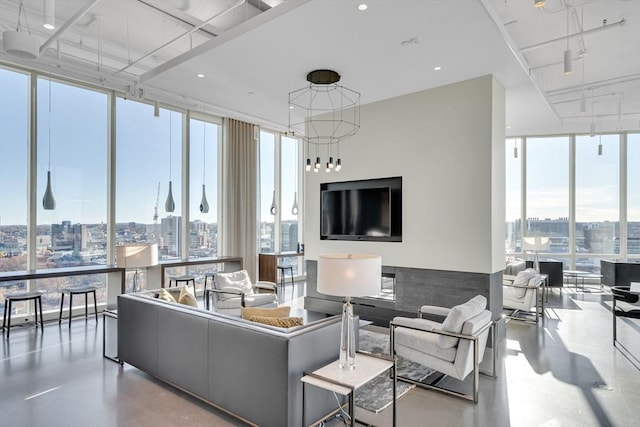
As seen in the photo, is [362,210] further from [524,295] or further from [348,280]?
[348,280]

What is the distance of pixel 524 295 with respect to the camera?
6.11 meters

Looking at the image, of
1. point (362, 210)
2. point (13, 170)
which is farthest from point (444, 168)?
point (13, 170)

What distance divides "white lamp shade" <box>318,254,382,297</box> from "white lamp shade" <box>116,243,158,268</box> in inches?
122

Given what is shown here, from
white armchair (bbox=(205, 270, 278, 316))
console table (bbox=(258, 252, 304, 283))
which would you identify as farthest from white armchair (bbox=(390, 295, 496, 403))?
console table (bbox=(258, 252, 304, 283))

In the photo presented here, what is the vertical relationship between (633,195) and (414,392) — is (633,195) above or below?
above

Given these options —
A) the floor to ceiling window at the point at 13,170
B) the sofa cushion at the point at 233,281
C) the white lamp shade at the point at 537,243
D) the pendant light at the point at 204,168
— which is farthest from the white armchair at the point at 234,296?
the white lamp shade at the point at 537,243

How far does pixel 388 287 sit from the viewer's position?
248 inches

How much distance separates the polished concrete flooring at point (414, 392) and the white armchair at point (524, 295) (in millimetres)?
854

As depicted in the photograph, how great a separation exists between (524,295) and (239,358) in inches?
204

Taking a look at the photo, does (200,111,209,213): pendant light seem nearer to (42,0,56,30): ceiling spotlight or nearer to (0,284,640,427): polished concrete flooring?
(0,284,640,427): polished concrete flooring

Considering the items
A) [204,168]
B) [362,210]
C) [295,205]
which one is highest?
[204,168]

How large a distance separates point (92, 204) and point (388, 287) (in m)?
5.58

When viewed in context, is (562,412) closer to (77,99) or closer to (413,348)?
(413,348)

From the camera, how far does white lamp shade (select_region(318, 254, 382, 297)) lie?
263 cm
